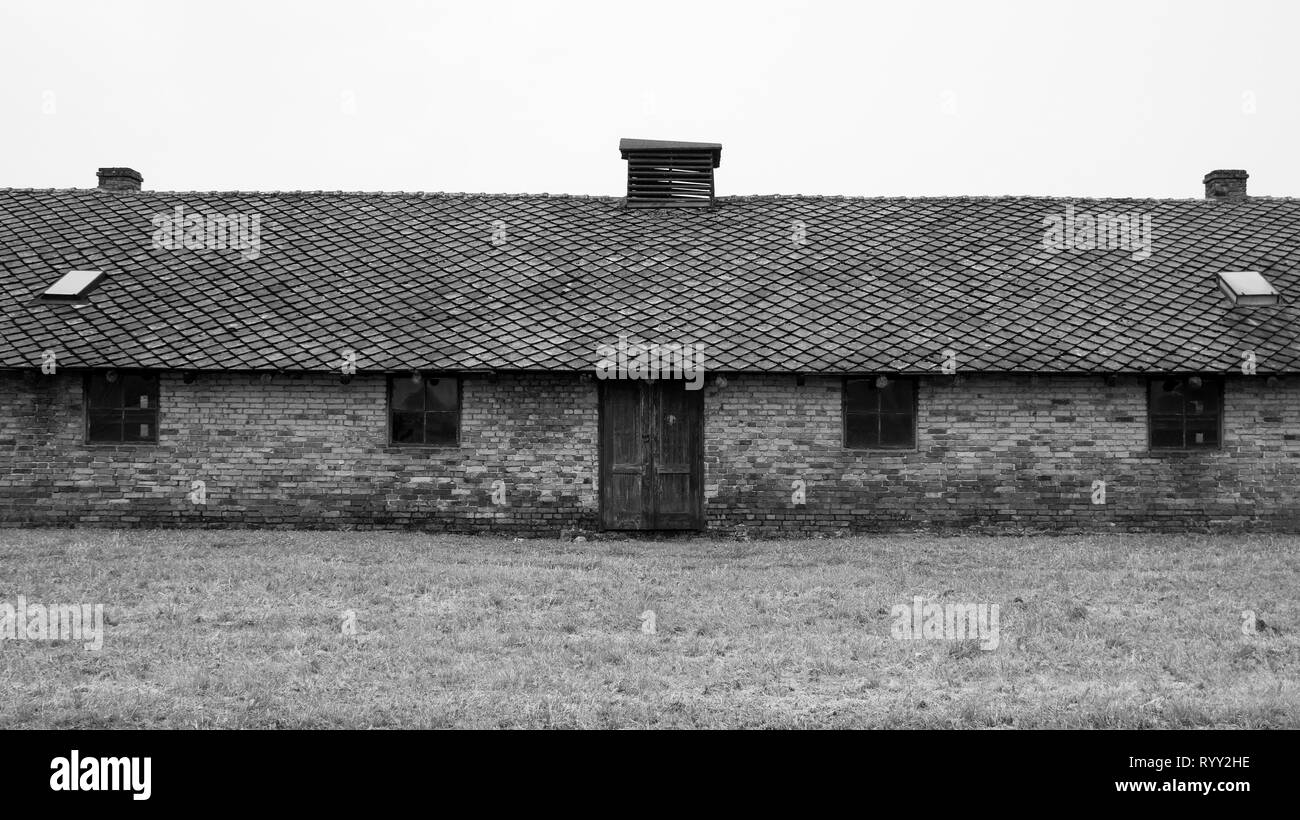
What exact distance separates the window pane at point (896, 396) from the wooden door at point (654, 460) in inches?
97.7

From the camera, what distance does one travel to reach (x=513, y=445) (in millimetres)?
15609

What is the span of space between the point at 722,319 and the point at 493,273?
373 cm

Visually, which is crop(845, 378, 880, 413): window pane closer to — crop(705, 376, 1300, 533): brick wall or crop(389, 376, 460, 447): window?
crop(705, 376, 1300, 533): brick wall

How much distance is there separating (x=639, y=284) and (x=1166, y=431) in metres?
7.63

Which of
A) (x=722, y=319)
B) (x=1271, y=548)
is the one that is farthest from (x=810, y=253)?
(x=1271, y=548)

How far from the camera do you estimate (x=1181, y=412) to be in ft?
51.4

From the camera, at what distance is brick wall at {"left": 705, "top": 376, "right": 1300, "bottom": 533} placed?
15523mm

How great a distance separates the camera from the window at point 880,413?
51.5ft

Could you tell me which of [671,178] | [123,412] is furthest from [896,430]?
[123,412]

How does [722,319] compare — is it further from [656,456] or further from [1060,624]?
[1060,624]

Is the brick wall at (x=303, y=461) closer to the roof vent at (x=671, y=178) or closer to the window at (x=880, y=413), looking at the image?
the window at (x=880, y=413)

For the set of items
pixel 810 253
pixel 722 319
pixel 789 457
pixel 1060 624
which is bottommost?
pixel 1060 624

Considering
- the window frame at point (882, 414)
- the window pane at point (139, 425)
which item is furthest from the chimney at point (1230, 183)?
the window pane at point (139, 425)

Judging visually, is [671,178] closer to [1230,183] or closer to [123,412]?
[123,412]
